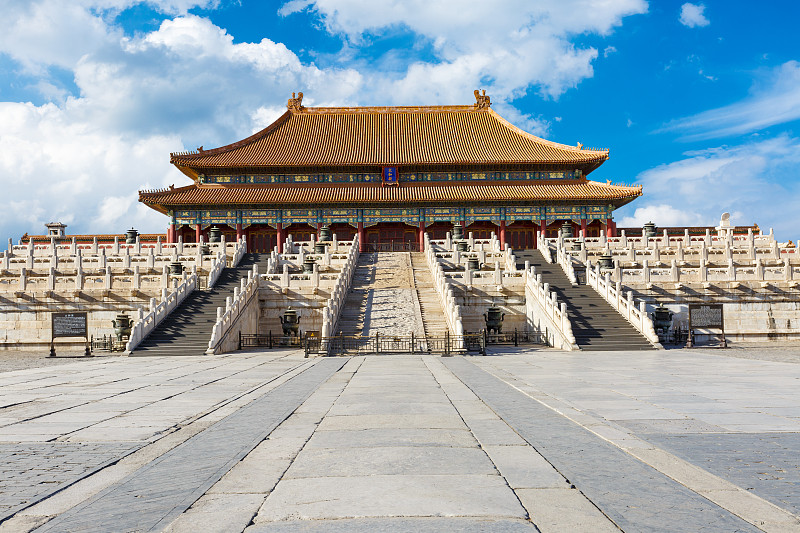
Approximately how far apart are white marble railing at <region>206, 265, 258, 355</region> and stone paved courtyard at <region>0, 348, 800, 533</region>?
1020 cm

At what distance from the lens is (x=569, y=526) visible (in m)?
3.85

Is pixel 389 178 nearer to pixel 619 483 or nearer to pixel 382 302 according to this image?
pixel 382 302

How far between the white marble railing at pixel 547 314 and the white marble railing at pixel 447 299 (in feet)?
10.9

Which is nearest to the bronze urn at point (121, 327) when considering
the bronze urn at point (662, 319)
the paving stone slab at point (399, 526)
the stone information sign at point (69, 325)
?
the stone information sign at point (69, 325)

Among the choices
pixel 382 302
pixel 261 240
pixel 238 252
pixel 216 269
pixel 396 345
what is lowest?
pixel 396 345

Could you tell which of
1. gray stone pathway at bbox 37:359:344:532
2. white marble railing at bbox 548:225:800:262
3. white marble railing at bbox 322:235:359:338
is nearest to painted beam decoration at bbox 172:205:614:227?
white marble railing at bbox 548:225:800:262

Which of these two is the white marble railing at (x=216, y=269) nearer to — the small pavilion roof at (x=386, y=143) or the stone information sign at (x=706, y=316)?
the small pavilion roof at (x=386, y=143)

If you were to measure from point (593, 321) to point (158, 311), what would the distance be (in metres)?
17.8

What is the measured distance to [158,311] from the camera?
2398 centimetres

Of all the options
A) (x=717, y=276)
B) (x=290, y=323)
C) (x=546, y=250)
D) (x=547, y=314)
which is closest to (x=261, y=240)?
(x=290, y=323)

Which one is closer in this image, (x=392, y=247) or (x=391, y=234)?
(x=392, y=247)

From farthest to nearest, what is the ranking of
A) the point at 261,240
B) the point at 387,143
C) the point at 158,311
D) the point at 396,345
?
the point at 387,143 < the point at 261,240 < the point at 158,311 < the point at 396,345

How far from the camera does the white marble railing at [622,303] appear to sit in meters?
22.2

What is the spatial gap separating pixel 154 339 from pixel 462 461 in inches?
784
